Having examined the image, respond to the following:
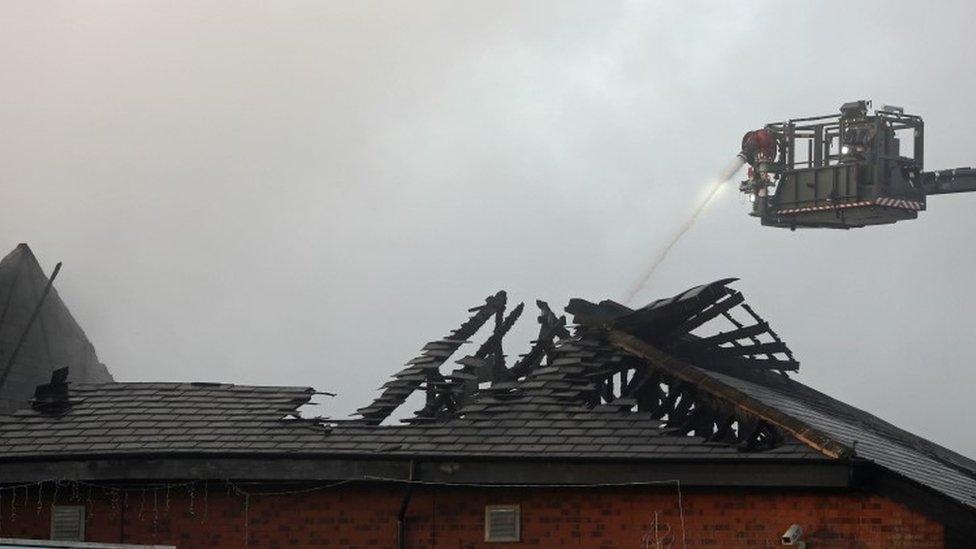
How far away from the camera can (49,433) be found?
27.5 metres

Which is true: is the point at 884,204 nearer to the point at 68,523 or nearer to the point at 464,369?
the point at 464,369

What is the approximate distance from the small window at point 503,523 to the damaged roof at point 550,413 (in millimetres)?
845

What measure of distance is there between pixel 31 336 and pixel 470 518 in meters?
21.0

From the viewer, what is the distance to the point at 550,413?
26.0 meters

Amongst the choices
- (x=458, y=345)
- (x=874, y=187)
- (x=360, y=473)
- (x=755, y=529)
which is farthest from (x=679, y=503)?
(x=874, y=187)

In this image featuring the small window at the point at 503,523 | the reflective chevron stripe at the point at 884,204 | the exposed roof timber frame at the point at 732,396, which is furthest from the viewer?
the reflective chevron stripe at the point at 884,204

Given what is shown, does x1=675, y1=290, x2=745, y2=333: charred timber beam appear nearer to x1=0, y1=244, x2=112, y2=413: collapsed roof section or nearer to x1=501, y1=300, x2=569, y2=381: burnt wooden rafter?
x1=501, y1=300, x2=569, y2=381: burnt wooden rafter

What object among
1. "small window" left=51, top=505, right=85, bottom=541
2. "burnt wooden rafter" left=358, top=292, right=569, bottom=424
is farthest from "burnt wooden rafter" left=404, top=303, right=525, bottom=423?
"small window" left=51, top=505, right=85, bottom=541

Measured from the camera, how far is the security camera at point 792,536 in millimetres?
22781

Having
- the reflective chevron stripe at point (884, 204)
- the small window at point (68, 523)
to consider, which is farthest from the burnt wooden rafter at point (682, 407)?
the reflective chevron stripe at point (884, 204)

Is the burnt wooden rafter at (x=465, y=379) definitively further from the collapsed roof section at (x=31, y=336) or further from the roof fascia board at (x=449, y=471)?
the collapsed roof section at (x=31, y=336)

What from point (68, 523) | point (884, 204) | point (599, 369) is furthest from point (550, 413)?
point (884, 204)

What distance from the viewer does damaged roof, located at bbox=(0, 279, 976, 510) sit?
2436 centimetres

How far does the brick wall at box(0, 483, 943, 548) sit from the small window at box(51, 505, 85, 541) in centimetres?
12
